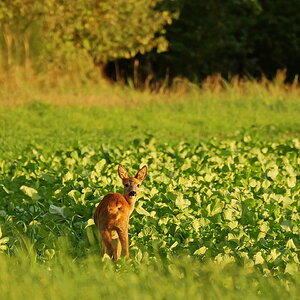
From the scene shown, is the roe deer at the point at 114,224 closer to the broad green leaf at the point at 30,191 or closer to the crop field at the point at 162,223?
the crop field at the point at 162,223

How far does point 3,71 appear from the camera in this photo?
84.1 ft

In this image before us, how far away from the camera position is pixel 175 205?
1043 centimetres

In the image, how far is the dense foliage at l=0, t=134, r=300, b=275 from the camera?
9023mm

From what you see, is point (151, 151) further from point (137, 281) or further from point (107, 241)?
point (137, 281)

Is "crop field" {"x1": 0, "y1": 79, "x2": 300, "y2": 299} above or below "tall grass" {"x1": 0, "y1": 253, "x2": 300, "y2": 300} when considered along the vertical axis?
below

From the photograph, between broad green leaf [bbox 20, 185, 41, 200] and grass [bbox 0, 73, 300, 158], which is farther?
grass [bbox 0, 73, 300, 158]

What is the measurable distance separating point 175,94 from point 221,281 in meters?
20.2

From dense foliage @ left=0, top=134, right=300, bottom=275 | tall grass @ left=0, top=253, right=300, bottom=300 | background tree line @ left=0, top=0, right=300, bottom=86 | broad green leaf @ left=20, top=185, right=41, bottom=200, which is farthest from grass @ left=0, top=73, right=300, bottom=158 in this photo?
tall grass @ left=0, top=253, right=300, bottom=300

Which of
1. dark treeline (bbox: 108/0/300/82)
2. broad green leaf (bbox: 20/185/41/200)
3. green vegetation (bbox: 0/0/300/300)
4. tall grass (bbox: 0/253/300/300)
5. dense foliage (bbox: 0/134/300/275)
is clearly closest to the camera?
tall grass (bbox: 0/253/300/300)

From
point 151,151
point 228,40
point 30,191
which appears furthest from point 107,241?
point 228,40

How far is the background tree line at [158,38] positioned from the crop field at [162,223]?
25.0 feet

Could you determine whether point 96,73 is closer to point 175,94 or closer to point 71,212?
point 175,94

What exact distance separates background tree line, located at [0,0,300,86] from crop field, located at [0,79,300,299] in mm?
7631

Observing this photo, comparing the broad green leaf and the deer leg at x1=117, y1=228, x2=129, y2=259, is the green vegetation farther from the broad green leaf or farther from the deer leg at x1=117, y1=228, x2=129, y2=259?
the deer leg at x1=117, y1=228, x2=129, y2=259
